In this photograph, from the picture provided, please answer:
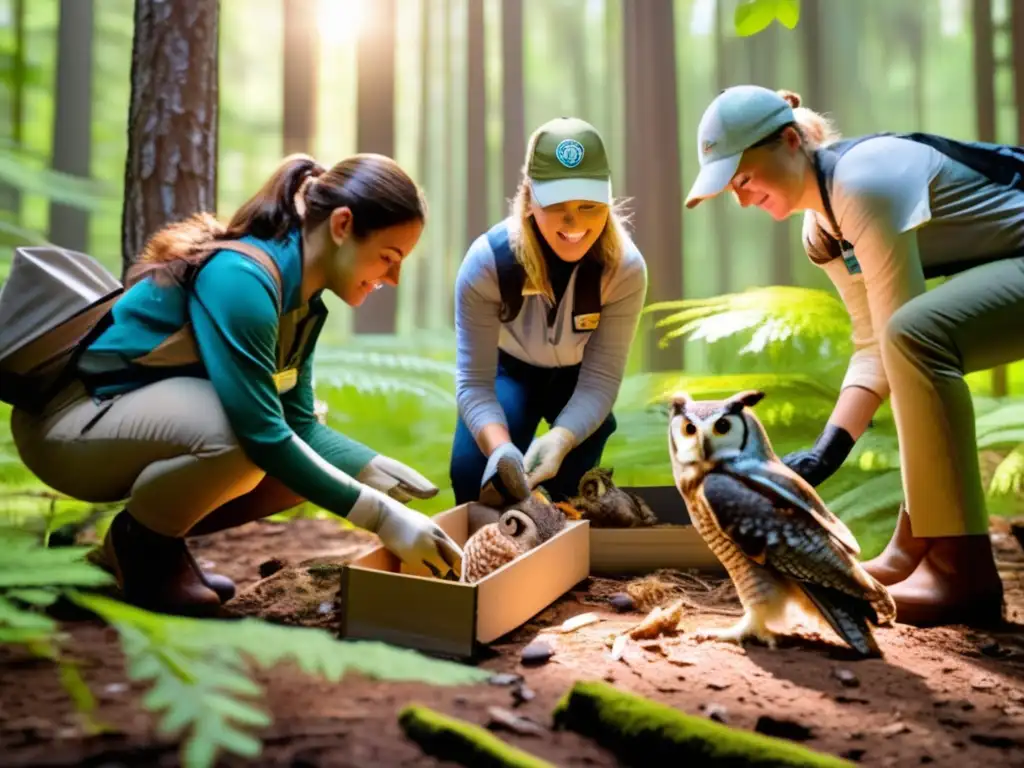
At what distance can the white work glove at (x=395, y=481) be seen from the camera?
2174 millimetres

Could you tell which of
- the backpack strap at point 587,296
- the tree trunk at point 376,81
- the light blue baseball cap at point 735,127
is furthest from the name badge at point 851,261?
the tree trunk at point 376,81

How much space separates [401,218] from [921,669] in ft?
4.86

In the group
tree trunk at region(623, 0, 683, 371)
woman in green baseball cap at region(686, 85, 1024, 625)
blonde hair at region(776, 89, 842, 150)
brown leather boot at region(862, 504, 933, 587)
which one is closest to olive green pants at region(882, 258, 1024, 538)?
woman in green baseball cap at region(686, 85, 1024, 625)

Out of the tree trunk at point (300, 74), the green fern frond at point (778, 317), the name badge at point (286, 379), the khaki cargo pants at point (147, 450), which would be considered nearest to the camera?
the khaki cargo pants at point (147, 450)

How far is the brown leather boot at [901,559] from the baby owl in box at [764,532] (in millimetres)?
417

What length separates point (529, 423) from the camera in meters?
3.00

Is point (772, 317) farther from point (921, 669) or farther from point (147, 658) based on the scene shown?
point (147, 658)

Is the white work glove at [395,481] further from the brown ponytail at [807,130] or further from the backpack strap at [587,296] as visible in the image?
the brown ponytail at [807,130]

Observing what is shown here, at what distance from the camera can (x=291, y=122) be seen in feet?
16.7

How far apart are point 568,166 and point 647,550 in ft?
3.79

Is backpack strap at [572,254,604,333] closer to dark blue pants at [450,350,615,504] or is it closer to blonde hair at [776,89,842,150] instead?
dark blue pants at [450,350,615,504]

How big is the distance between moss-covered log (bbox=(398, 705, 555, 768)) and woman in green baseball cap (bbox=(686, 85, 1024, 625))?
1.33 metres

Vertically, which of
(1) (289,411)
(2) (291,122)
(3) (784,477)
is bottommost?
(3) (784,477)

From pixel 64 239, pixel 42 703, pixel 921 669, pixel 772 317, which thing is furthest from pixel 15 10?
pixel 921 669
